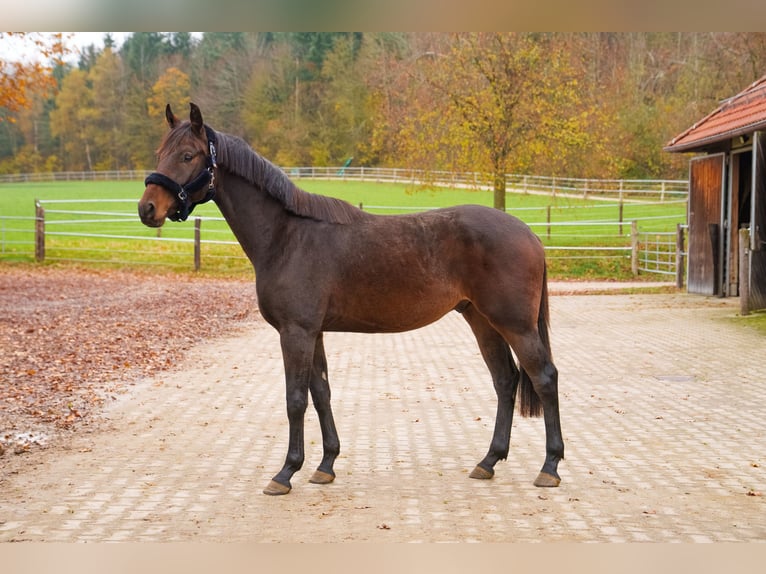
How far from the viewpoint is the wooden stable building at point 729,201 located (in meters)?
14.2

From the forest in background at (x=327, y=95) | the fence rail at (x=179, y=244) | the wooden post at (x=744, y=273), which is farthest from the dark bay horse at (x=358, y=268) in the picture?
the forest in background at (x=327, y=95)

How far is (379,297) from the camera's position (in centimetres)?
489

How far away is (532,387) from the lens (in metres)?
5.19

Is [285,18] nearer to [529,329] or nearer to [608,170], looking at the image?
[529,329]

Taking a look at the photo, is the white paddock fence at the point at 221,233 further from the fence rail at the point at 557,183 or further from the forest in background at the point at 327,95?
the forest in background at the point at 327,95

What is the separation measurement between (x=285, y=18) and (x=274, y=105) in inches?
1321

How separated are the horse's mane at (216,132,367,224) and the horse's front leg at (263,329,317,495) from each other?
73cm

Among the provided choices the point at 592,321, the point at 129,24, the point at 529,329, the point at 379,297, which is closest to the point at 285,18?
the point at 129,24

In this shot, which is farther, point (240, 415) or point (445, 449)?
point (240, 415)

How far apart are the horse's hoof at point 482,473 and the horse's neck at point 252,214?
1821 mm

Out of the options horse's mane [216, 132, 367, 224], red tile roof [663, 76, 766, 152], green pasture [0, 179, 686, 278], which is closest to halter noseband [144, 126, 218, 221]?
horse's mane [216, 132, 367, 224]

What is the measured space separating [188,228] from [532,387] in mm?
25585

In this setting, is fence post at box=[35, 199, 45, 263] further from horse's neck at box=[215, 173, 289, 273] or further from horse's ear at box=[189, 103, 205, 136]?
horse's ear at box=[189, 103, 205, 136]

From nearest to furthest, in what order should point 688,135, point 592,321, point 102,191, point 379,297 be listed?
1. point 379,297
2. point 592,321
3. point 688,135
4. point 102,191
